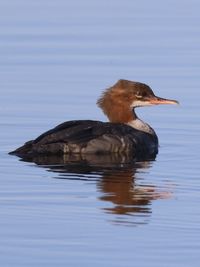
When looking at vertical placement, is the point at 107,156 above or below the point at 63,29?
below

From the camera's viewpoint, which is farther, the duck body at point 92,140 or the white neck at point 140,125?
the white neck at point 140,125

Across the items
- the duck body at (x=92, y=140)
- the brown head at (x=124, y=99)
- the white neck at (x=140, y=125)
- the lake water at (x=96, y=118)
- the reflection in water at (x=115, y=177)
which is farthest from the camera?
the brown head at (x=124, y=99)

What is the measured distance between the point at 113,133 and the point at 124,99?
1.37 meters

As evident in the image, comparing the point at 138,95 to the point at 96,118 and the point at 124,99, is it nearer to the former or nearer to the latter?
the point at 124,99

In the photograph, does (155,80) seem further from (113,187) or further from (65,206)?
(65,206)

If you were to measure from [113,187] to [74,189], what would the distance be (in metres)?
0.55

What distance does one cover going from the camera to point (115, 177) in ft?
50.6

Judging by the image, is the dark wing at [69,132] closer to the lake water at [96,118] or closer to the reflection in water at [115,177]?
the reflection in water at [115,177]

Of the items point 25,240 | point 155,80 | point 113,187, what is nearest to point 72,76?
point 155,80

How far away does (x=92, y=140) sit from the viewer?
56.5 feet

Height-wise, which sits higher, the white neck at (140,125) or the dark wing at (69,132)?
the white neck at (140,125)

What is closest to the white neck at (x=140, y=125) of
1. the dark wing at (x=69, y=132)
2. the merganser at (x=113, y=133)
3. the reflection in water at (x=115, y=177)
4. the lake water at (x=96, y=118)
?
the merganser at (x=113, y=133)

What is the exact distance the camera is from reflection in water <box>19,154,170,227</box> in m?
13.4

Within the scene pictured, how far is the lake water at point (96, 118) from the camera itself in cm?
1177
